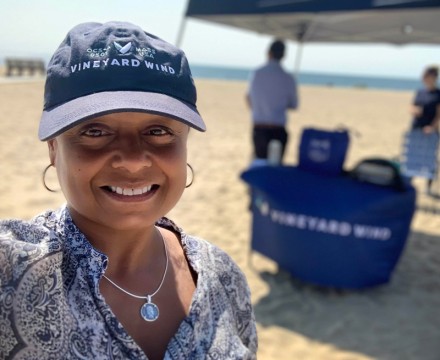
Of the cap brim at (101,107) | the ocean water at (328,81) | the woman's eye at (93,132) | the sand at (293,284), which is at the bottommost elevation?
the ocean water at (328,81)

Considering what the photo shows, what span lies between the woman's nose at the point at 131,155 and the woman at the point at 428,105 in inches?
229

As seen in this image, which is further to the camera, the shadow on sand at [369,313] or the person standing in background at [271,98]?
the person standing in background at [271,98]

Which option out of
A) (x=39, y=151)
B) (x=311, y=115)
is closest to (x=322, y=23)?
(x=39, y=151)

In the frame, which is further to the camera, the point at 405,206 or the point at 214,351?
the point at 405,206

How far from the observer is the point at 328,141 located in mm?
3352

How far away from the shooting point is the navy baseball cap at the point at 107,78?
0.85m

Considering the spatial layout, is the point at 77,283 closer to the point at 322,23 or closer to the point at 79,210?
the point at 79,210

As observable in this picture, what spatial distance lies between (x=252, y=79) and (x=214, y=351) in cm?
436

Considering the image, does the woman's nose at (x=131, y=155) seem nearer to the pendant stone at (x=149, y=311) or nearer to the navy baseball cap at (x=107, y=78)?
the navy baseball cap at (x=107, y=78)

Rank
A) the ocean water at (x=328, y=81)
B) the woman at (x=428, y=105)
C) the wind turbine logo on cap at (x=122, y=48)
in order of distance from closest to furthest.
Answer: the wind turbine logo on cap at (x=122, y=48), the woman at (x=428, y=105), the ocean water at (x=328, y=81)

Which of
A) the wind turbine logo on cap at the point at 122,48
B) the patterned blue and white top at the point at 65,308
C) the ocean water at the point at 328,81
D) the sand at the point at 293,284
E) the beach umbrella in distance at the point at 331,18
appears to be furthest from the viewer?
the ocean water at the point at 328,81

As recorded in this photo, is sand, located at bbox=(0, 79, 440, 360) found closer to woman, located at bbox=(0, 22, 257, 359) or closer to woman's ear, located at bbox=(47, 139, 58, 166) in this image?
woman's ear, located at bbox=(47, 139, 58, 166)

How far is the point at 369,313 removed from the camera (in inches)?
129

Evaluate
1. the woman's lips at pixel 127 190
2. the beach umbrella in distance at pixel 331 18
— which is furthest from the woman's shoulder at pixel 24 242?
the beach umbrella in distance at pixel 331 18
